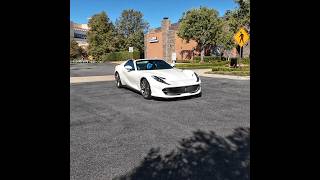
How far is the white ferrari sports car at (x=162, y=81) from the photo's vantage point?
852 cm

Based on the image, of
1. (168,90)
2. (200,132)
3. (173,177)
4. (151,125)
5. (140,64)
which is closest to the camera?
(173,177)

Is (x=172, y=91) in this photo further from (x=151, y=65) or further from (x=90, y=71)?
(x=90, y=71)

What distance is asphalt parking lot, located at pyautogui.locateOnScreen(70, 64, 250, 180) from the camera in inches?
153

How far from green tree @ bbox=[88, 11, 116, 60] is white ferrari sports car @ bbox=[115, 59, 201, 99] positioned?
5384 cm

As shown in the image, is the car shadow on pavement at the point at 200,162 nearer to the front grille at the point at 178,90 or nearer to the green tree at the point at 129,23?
the front grille at the point at 178,90

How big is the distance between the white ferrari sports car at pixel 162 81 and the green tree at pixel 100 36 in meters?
53.8

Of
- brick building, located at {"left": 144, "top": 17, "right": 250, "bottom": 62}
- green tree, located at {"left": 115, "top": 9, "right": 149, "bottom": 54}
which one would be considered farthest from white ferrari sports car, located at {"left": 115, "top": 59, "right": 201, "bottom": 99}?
green tree, located at {"left": 115, "top": 9, "right": 149, "bottom": 54}

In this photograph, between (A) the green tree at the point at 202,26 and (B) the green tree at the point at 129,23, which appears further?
(B) the green tree at the point at 129,23

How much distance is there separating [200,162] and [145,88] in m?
5.55

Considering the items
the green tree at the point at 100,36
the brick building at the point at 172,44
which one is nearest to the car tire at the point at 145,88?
the brick building at the point at 172,44
